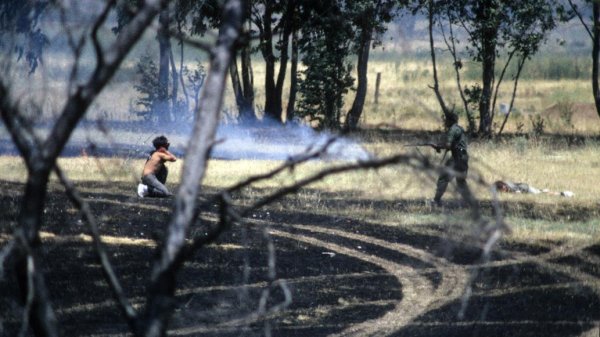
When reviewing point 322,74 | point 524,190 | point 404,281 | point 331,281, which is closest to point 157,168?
point 524,190

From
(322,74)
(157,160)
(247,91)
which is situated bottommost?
(157,160)

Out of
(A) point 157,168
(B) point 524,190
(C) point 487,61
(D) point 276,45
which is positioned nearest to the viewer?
(A) point 157,168

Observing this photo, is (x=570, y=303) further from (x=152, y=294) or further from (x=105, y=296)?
(x=152, y=294)

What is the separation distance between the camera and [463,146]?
70.4ft

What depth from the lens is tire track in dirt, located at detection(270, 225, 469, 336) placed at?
1232cm

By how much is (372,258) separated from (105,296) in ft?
15.2

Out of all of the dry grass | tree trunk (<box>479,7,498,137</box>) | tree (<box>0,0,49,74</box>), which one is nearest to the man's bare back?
the dry grass

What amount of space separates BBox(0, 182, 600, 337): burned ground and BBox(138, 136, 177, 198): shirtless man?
0.83m

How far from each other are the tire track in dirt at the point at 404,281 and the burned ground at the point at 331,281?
0.05 feet

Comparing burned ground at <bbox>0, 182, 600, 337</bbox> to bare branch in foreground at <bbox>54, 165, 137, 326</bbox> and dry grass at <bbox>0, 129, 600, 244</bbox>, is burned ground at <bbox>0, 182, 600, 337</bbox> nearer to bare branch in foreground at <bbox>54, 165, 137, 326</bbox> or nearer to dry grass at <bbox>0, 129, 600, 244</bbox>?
dry grass at <bbox>0, 129, 600, 244</bbox>

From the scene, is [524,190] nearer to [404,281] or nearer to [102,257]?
[404,281]

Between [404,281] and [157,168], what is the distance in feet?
27.2

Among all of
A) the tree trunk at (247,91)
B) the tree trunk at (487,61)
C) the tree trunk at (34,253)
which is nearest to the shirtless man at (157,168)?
the tree trunk at (34,253)

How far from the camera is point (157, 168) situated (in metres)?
22.4
